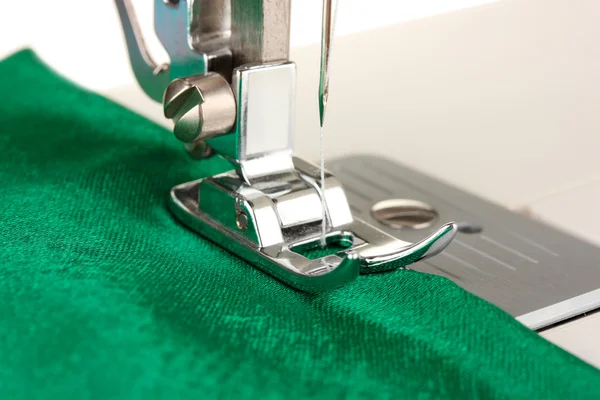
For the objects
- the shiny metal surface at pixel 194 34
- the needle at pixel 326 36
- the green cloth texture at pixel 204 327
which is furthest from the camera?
the shiny metal surface at pixel 194 34

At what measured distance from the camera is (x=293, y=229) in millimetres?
737

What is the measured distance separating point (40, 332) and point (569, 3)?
0.95 m

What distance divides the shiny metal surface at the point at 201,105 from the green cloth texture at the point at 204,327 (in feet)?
0.30

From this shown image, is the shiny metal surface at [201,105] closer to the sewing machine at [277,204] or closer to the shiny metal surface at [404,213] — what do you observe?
the sewing machine at [277,204]

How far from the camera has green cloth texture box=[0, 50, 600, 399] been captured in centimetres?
54

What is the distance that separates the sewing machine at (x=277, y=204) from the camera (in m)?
0.71

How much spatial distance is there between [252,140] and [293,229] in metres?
0.08

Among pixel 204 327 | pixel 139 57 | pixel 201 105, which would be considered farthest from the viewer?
pixel 139 57

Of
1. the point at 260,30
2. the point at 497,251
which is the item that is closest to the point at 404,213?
the point at 497,251

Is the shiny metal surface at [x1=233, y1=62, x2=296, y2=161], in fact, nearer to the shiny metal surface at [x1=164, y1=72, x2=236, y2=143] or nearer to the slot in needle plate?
the shiny metal surface at [x1=164, y1=72, x2=236, y2=143]

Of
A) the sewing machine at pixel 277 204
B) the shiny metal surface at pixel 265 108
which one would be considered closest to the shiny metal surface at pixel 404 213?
the sewing machine at pixel 277 204

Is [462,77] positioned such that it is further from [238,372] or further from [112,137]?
[238,372]

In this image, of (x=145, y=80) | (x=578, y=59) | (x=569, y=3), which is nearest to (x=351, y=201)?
(x=145, y=80)

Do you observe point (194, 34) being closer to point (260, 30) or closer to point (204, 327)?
point (260, 30)
